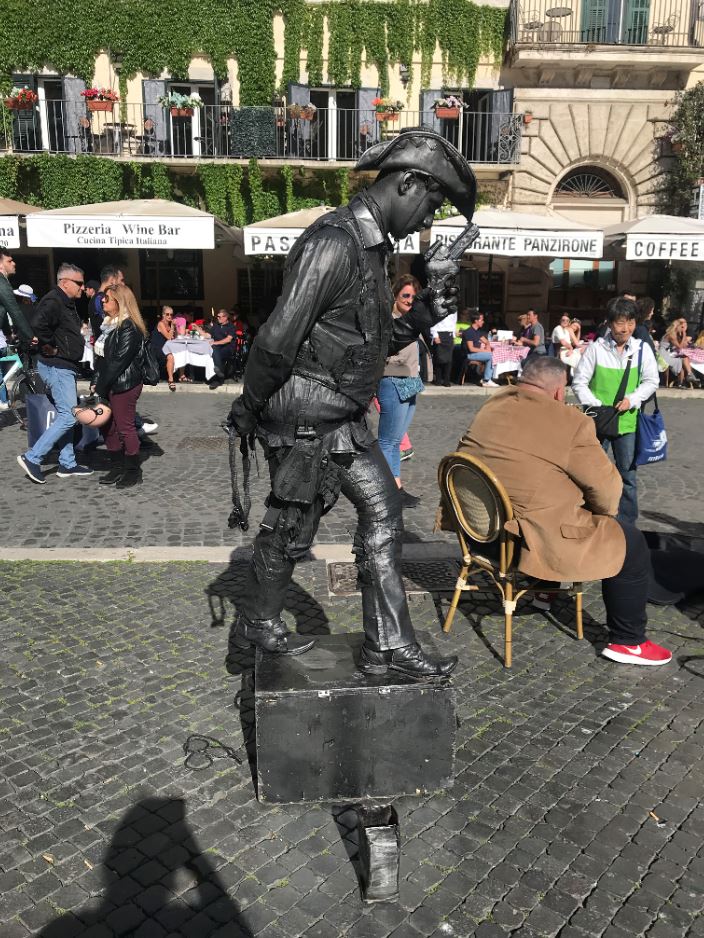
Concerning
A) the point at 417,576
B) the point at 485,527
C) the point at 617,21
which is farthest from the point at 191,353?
the point at 617,21

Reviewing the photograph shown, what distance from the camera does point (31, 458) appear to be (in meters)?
7.86

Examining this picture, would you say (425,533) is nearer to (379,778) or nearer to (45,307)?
(379,778)

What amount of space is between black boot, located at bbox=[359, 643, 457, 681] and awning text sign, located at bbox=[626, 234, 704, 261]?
42.8ft

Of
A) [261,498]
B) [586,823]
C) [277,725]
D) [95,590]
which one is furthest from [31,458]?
[586,823]

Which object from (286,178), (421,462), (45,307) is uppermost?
(286,178)

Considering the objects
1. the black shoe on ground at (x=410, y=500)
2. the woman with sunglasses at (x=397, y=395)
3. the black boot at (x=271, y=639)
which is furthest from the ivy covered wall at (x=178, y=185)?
the black boot at (x=271, y=639)

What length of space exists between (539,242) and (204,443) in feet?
25.5

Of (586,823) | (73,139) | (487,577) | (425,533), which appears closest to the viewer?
(586,823)

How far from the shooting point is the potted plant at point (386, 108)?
1933 cm

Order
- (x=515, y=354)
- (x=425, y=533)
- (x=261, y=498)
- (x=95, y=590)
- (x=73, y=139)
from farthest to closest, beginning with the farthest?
(x=73, y=139) < (x=515, y=354) < (x=261, y=498) < (x=425, y=533) < (x=95, y=590)

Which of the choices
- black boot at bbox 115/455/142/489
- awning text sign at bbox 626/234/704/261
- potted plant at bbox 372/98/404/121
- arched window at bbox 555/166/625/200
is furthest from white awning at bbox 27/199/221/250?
arched window at bbox 555/166/625/200

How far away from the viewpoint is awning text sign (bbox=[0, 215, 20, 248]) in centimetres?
1408

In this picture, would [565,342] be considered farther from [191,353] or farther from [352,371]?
[352,371]

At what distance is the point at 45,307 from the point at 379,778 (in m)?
5.87
